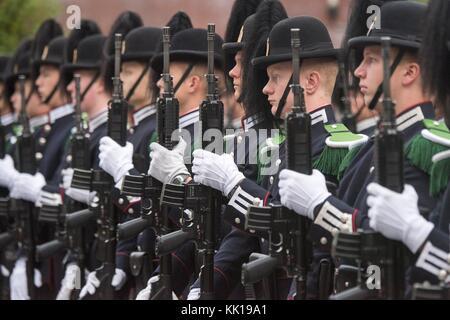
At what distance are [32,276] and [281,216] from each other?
169 inches

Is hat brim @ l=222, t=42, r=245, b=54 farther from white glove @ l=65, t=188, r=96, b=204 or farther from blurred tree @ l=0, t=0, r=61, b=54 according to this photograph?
blurred tree @ l=0, t=0, r=61, b=54

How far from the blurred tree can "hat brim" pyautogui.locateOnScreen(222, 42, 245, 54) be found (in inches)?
254

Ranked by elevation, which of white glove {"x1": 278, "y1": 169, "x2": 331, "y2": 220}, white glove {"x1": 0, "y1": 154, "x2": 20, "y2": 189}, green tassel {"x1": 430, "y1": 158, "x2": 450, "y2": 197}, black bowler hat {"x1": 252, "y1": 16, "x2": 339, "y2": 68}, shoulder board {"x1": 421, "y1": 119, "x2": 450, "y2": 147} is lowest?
white glove {"x1": 0, "y1": 154, "x2": 20, "y2": 189}

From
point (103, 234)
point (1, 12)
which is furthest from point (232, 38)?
point (1, 12)

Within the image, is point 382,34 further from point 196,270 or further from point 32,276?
point 32,276

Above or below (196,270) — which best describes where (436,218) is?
above

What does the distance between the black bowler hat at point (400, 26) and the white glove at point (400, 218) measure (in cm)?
96

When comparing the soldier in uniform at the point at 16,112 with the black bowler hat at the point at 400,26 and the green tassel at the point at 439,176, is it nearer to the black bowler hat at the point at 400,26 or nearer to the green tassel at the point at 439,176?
the black bowler hat at the point at 400,26

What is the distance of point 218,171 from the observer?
247 inches

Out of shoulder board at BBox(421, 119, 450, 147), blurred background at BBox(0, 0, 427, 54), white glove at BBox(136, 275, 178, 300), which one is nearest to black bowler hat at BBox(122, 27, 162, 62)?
white glove at BBox(136, 275, 178, 300)

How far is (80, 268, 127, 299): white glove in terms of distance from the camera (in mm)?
7883

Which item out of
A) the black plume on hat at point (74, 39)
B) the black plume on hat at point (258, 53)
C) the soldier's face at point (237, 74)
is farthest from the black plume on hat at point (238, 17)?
the black plume on hat at point (74, 39)

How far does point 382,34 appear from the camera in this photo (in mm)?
5598

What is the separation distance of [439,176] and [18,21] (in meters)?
8.87
